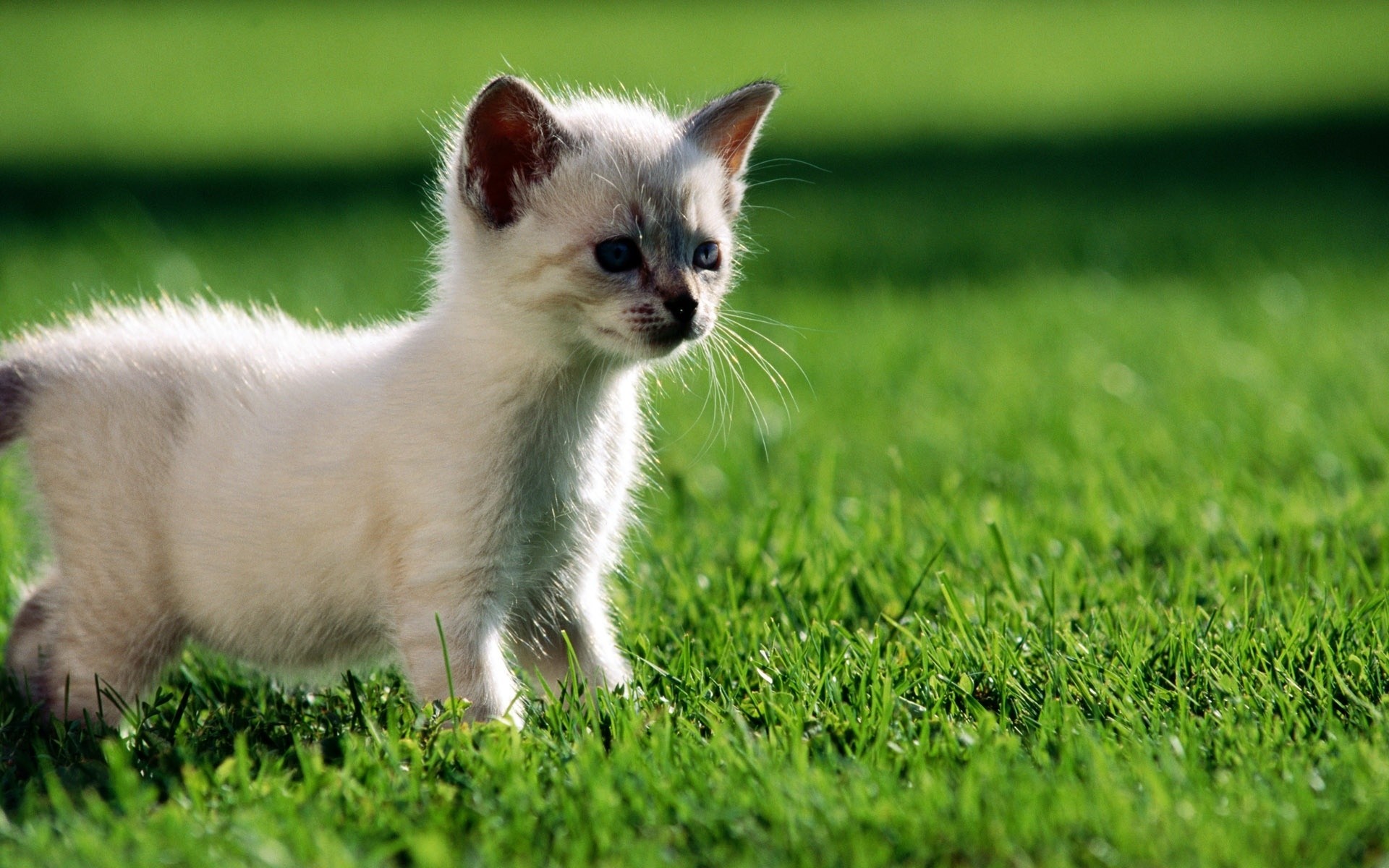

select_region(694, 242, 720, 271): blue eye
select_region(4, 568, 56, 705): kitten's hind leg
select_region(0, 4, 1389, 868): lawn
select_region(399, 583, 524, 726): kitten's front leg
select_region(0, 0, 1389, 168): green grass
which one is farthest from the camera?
select_region(0, 0, 1389, 168): green grass

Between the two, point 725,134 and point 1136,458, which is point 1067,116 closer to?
point 1136,458

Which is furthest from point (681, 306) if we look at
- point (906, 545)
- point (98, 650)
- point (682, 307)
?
point (98, 650)

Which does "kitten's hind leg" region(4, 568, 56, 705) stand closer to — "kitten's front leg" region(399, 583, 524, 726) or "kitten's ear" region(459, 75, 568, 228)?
"kitten's front leg" region(399, 583, 524, 726)

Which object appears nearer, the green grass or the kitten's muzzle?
the kitten's muzzle

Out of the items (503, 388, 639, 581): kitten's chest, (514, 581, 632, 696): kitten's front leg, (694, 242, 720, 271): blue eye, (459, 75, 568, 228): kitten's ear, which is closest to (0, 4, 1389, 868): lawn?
(514, 581, 632, 696): kitten's front leg

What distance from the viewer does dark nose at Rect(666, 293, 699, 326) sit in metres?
2.72

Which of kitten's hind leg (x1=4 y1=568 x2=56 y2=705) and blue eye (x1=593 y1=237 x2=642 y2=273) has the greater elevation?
blue eye (x1=593 y1=237 x2=642 y2=273)

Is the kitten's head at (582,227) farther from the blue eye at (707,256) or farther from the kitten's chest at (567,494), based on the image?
the kitten's chest at (567,494)

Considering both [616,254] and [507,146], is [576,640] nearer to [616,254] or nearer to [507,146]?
[616,254]

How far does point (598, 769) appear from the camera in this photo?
242 cm

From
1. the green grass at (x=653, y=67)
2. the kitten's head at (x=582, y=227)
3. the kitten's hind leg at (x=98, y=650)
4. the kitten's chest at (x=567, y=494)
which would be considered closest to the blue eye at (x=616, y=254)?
the kitten's head at (x=582, y=227)

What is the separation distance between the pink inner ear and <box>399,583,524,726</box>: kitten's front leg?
2.51ft

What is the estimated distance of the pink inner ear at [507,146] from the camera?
9.05 feet

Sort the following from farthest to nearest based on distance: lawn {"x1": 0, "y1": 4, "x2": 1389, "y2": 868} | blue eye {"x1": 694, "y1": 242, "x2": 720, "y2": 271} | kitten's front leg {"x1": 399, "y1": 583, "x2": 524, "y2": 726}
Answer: blue eye {"x1": 694, "y1": 242, "x2": 720, "y2": 271}
kitten's front leg {"x1": 399, "y1": 583, "x2": 524, "y2": 726}
lawn {"x1": 0, "y1": 4, "x2": 1389, "y2": 868}
